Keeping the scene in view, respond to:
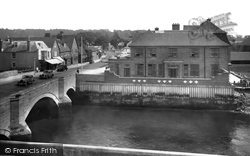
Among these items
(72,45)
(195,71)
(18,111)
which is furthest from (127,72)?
(72,45)

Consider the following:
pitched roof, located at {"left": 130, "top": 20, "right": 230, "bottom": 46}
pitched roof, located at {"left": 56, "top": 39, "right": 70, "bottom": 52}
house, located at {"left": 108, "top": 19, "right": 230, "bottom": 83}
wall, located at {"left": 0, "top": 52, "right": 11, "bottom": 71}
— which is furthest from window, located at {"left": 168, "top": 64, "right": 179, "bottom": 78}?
wall, located at {"left": 0, "top": 52, "right": 11, "bottom": 71}

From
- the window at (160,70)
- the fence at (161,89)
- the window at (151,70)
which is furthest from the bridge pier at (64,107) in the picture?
the window at (160,70)

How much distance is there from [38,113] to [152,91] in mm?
18473

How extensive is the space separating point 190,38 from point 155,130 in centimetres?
2373

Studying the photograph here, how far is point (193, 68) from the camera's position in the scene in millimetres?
51906

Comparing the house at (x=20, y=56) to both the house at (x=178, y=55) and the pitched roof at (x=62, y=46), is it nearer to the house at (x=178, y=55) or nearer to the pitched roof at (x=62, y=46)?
the pitched roof at (x=62, y=46)

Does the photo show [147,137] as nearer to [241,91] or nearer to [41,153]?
[41,153]

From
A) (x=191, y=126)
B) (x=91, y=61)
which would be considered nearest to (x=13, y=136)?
(x=191, y=126)

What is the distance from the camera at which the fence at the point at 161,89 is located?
45.6 metres

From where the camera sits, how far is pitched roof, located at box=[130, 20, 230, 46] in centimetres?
5156

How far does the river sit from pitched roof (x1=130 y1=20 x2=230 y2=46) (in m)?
13.7

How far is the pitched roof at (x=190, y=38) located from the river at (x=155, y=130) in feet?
44.8

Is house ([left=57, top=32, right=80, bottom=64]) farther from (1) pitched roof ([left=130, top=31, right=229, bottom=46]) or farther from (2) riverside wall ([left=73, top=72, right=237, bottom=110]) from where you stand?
(2) riverside wall ([left=73, top=72, right=237, bottom=110])

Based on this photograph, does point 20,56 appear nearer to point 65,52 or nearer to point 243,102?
point 65,52
